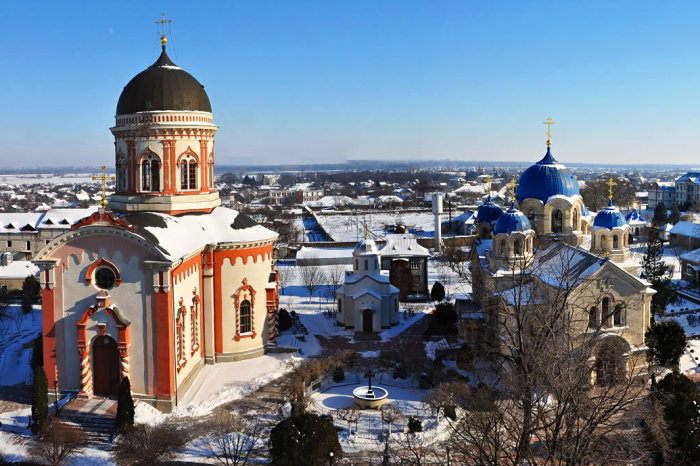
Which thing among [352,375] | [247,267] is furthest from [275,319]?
[352,375]

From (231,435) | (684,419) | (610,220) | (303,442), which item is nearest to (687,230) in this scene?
(610,220)

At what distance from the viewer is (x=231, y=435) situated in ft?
55.5

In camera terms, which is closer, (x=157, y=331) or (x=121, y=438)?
(x=121, y=438)

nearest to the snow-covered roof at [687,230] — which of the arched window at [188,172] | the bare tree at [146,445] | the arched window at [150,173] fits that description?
the arched window at [188,172]

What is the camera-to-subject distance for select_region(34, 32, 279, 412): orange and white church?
18.5 meters

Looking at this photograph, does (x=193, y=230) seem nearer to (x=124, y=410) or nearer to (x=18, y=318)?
(x=124, y=410)

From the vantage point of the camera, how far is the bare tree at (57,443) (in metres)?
15.3

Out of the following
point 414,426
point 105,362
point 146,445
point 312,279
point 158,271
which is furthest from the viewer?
point 312,279

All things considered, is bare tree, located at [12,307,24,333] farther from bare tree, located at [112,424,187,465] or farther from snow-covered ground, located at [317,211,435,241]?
snow-covered ground, located at [317,211,435,241]

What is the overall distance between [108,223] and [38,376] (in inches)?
186

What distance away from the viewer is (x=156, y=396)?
1861 cm

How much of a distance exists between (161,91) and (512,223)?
1439cm

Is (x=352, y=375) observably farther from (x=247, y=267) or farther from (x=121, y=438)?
(x=121, y=438)

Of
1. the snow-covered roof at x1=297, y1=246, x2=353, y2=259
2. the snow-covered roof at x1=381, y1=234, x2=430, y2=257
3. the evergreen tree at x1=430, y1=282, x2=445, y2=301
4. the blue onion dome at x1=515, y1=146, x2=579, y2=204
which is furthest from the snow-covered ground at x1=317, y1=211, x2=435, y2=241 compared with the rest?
the blue onion dome at x1=515, y1=146, x2=579, y2=204
